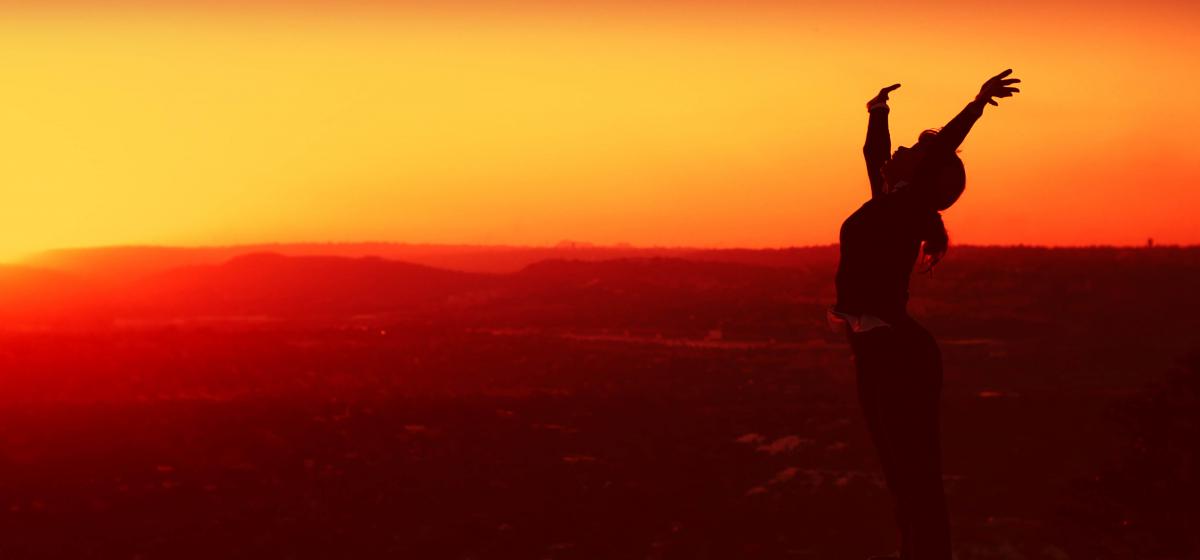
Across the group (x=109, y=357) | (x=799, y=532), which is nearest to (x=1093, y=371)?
(x=799, y=532)

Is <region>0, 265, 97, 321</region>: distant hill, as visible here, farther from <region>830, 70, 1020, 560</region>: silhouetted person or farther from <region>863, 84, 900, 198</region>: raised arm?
<region>830, 70, 1020, 560</region>: silhouetted person

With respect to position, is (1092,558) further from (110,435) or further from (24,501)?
(110,435)

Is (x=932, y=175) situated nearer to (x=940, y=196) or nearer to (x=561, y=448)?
(x=940, y=196)

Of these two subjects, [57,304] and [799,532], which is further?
[57,304]

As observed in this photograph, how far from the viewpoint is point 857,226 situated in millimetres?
6078

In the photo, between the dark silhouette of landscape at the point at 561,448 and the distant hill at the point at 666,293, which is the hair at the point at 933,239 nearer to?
the dark silhouette of landscape at the point at 561,448

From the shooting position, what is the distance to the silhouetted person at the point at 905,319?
19.6 ft

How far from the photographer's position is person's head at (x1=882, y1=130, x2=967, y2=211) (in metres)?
6.09

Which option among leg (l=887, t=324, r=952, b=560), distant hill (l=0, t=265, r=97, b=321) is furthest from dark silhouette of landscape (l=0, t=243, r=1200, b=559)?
distant hill (l=0, t=265, r=97, b=321)

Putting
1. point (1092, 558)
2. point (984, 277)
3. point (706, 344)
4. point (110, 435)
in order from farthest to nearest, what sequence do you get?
point (984, 277) → point (706, 344) → point (110, 435) → point (1092, 558)

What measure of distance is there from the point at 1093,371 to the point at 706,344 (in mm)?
15541

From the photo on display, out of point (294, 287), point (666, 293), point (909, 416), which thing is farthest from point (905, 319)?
point (294, 287)

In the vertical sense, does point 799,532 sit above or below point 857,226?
below

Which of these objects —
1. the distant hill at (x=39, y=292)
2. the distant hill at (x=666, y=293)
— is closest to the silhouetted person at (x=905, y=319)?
the distant hill at (x=666, y=293)
